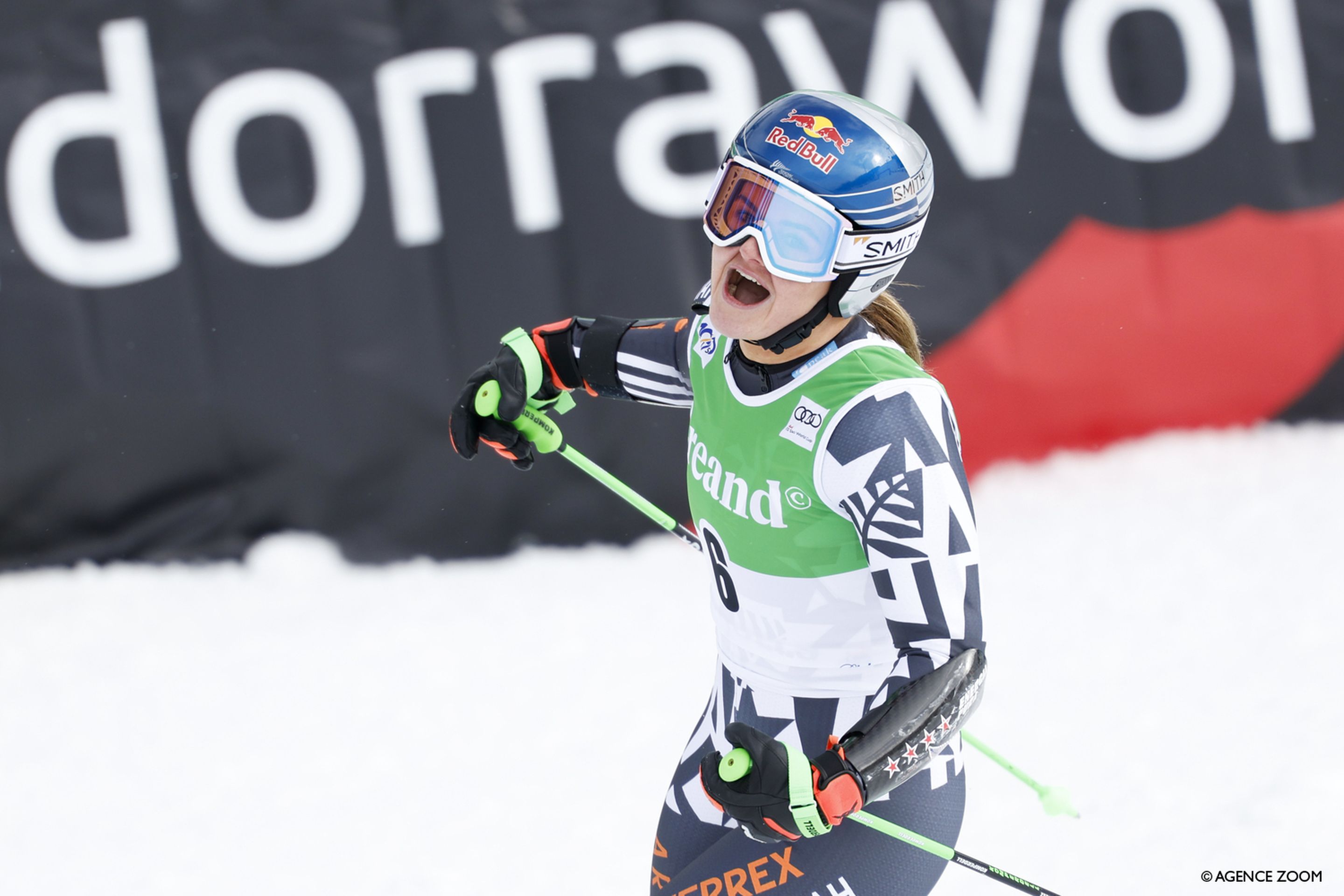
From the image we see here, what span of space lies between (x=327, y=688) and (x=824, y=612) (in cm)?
243

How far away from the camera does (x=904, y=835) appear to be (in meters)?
1.78

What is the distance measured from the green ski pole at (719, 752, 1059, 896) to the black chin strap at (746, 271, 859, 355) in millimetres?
573

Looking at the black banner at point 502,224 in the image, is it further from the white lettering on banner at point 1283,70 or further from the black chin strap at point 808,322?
the black chin strap at point 808,322

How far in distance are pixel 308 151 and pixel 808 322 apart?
316 centimetres

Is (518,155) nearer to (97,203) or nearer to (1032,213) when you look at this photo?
(97,203)

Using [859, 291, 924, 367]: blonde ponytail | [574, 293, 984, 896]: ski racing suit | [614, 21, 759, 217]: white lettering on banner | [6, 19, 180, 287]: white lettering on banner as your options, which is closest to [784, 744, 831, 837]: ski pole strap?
[574, 293, 984, 896]: ski racing suit

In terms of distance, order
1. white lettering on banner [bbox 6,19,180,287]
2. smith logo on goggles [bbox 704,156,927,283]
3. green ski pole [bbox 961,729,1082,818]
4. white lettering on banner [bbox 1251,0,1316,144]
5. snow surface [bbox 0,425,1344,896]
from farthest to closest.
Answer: white lettering on banner [bbox 1251,0,1316,144] → white lettering on banner [bbox 6,19,180,287] → snow surface [bbox 0,425,1344,896] → green ski pole [bbox 961,729,1082,818] → smith logo on goggles [bbox 704,156,927,283]

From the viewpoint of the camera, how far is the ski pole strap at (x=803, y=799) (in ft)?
5.02

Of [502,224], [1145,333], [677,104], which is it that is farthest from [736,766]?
[1145,333]

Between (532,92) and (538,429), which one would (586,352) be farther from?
(532,92)

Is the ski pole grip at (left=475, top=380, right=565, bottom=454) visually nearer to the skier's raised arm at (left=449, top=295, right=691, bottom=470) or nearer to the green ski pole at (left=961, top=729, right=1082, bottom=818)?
the skier's raised arm at (left=449, top=295, right=691, bottom=470)

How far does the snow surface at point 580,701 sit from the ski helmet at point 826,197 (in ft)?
6.02

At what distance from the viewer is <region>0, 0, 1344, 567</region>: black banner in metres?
4.38

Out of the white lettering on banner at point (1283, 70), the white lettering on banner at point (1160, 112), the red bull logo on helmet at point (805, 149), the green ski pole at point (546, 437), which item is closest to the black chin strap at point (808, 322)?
the red bull logo on helmet at point (805, 149)
